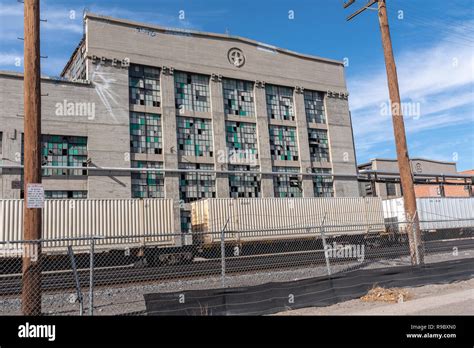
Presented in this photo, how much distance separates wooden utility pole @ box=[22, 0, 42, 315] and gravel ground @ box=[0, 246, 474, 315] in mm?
1911

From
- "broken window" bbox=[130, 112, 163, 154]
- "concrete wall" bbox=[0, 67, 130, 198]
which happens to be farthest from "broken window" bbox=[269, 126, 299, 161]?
"concrete wall" bbox=[0, 67, 130, 198]

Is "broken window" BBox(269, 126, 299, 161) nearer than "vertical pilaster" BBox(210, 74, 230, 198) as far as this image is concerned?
Answer: No

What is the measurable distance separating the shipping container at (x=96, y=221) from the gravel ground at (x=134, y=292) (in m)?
5.78

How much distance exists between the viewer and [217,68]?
3622 cm

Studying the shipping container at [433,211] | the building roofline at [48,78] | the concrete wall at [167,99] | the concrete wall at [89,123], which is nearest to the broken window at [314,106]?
the concrete wall at [167,99]

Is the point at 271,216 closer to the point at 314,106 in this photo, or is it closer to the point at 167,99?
the point at 167,99

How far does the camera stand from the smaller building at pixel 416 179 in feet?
155

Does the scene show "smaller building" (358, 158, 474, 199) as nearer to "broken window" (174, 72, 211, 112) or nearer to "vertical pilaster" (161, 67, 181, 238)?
"broken window" (174, 72, 211, 112)

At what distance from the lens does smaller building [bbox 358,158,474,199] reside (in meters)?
47.1

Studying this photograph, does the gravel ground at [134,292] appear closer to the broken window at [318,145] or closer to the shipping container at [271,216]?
the shipping container at [271,216]

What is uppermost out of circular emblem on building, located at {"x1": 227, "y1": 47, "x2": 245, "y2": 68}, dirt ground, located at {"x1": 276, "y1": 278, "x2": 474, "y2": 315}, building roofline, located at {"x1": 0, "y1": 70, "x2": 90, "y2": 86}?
circular emblem on building, located at {"x1": 227, "y1": 47, "x2": 245, "y2": 68}
